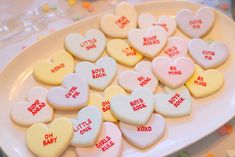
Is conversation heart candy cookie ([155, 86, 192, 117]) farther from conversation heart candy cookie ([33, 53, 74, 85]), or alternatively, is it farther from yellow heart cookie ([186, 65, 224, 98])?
conversation heart candy cookie ([33, 53, 74, 85])

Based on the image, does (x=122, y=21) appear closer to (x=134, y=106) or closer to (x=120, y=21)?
(x=120, y=21)

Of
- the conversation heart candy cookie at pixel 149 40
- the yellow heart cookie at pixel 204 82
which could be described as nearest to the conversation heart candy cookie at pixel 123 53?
the conversation heart candy cookie at pixel 149 40

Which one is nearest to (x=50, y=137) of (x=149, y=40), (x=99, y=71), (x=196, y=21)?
(x=99, y=71)

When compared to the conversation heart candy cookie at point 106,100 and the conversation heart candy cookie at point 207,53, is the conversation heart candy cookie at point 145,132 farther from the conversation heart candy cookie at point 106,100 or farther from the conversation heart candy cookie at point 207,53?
the conversation heart candy cookie at point 207,53

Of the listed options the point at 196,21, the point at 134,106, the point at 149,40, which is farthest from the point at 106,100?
the point at 196,21

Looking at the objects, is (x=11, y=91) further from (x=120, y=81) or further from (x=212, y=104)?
(x=212, y=104)

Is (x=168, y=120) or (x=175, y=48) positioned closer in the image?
(x=168, y=120)

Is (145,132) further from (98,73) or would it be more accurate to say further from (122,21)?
(122,21)
